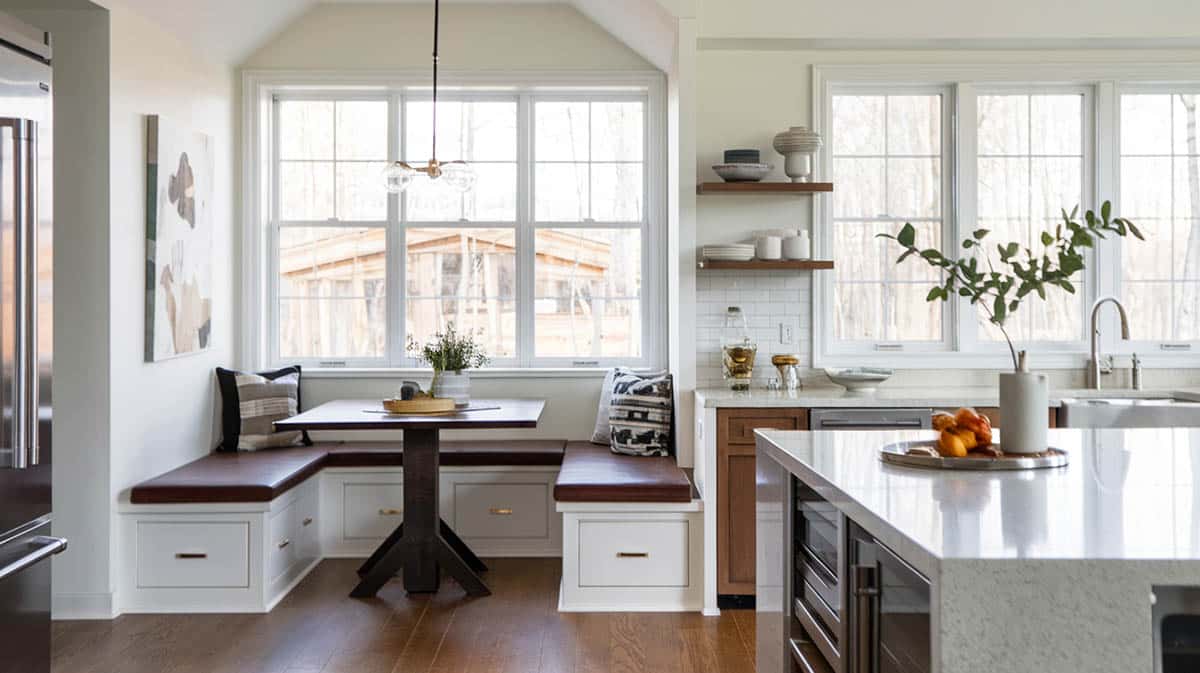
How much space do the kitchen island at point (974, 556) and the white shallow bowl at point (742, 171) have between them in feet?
7.60

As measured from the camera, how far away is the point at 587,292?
5.91 meters

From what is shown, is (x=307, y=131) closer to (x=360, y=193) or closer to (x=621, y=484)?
(x=360, y=193)

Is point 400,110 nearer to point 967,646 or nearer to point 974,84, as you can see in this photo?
point 974,84

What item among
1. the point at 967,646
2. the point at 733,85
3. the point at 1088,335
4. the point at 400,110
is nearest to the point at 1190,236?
the point at 1088,335

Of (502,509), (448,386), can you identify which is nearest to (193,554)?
(448,386)

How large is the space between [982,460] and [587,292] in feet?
12.7

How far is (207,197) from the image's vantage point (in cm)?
523

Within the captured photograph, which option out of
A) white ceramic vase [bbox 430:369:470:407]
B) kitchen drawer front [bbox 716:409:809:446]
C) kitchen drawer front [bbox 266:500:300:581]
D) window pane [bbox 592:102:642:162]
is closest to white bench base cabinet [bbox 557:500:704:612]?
kitchen drawer front [bbox 716:409:809:446]

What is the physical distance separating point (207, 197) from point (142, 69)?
0.84m

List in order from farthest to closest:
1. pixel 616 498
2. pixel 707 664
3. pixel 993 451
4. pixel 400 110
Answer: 1. pixel 400 110
2. pixel 616 498
3. pixel 707 664
4. pixel 993 451

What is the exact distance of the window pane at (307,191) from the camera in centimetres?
588

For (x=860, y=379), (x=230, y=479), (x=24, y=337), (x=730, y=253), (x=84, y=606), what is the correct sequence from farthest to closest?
1. (x=730, y=253)
2. (x=860, y=379)
3. (x=230, y=479)
4. (x=84, y=606)
5. (x=24, y=337)

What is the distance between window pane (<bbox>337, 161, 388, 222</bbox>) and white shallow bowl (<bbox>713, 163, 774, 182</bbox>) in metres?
2.05

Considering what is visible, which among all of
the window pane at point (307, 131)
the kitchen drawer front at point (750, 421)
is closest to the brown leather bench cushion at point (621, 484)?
the kitchen drawer front at point (750, 421)
